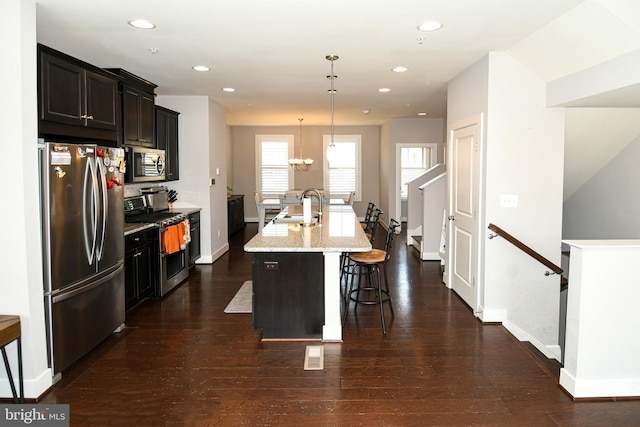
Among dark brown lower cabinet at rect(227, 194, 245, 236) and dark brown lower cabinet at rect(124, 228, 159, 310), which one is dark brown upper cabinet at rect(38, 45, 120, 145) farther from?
dark brown lower cabinet at rect(227, 194, 245, 236)

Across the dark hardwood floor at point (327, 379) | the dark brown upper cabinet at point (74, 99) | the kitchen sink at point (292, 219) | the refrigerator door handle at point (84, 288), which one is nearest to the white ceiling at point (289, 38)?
the dark brown upper cabinet at point (74, 99)

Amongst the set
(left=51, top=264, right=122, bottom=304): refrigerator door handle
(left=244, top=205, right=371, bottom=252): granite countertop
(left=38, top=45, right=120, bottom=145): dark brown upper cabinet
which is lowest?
(left=51, top=264, right=122, bottom=304): refrigerator door handle

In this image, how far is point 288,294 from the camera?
12.6ft

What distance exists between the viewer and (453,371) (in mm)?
3297

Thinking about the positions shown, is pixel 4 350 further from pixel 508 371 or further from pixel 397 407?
pixel 508 371

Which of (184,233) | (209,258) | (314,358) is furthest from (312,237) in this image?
(209,258)

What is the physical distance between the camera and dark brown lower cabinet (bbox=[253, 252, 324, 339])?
380cm

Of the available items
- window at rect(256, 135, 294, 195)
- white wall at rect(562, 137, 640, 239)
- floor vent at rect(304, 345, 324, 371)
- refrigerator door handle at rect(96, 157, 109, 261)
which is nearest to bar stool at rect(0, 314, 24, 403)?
refrigerator door handle at rect(96, 157, 109, 261)

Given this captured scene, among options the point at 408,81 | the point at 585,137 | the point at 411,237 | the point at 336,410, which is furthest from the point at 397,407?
the point at 411,237

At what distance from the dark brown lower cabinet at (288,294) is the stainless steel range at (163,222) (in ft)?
5.92

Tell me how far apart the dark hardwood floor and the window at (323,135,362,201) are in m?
7.43

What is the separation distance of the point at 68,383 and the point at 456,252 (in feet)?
13.3

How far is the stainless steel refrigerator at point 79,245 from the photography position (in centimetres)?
300

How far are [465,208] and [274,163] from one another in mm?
7527
